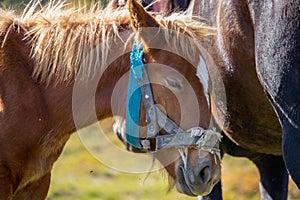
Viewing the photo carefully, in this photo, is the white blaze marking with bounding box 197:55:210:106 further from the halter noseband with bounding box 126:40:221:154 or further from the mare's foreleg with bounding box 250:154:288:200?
the mare's foreleg with bounding box 250:154:288:200

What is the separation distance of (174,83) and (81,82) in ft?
1.80

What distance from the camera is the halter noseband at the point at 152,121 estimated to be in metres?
4.08

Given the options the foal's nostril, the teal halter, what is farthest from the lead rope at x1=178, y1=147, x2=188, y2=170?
the teal halter

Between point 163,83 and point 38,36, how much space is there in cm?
80

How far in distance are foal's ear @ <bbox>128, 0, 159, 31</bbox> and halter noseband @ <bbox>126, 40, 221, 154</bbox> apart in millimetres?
109

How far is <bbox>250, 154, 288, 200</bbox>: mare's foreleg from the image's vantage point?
5.67 metres

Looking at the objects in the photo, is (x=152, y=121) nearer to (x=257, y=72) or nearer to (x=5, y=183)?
(x=257, y=72)

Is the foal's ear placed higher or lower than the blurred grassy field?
higher

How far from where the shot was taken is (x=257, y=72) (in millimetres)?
4059

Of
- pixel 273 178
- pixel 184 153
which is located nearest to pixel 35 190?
pixel 184 153

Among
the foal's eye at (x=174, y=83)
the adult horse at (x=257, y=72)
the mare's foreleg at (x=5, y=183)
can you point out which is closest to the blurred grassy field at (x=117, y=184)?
the adult horse at (x=257, y=72)

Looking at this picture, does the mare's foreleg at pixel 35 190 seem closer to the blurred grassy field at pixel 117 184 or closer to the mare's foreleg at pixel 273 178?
the mare's foreleg at pixel 273 178

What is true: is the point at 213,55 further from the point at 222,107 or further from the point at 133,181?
the point at 133,181

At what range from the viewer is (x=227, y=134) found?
5.04 metres
